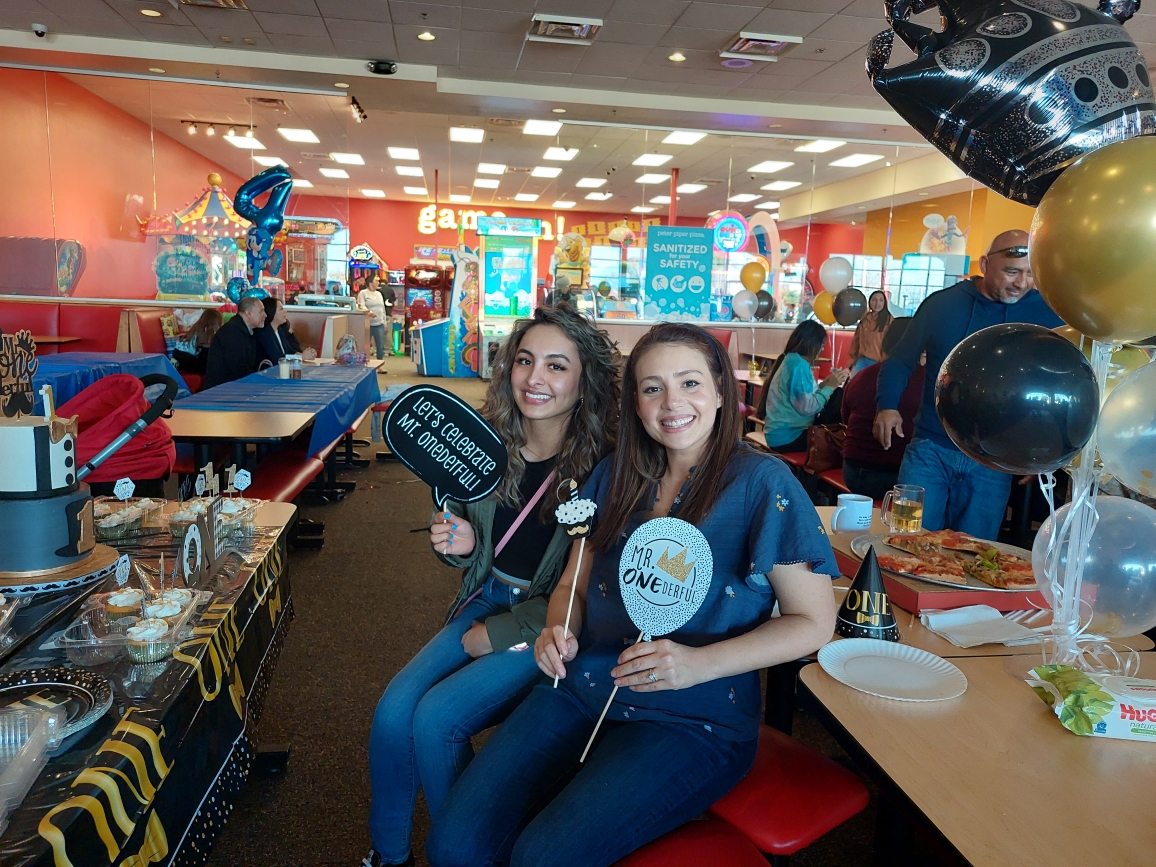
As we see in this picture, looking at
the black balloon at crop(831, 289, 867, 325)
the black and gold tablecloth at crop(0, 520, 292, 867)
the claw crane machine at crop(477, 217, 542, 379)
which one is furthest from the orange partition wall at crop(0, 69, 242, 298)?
the black and gold tablecloth at crop(0, 520, 292, 867)

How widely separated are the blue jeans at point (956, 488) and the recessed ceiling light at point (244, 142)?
9.69 meters

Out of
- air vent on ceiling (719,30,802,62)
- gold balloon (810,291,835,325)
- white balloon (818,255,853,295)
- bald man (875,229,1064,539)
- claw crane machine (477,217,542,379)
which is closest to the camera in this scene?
bald man (875,229,1064,539)

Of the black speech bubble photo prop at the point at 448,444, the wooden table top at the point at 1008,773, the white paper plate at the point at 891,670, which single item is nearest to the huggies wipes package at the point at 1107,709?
the wooden table top at the point at 1008,773

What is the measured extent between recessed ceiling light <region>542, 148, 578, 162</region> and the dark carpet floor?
7.40 meters

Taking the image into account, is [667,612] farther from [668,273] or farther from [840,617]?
[668,273]

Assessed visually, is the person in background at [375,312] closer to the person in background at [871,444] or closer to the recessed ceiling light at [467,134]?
the recessed ceiling light at [467,134]

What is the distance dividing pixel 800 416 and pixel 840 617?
3.23m

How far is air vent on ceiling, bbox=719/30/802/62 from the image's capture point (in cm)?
570

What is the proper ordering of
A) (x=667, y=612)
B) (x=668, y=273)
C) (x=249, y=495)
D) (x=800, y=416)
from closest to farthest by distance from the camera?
(x=667, y=612) < (x=249, y=495) < (x=800, y=416) < (x=668, y=273)

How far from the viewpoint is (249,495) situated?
10.4ft

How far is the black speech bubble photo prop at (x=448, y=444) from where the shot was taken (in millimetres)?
1599

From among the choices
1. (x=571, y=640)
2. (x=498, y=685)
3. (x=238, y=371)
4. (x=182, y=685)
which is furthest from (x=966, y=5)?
(x=238, y=371)

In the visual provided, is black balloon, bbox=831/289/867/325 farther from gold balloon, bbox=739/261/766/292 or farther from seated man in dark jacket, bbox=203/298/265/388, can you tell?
seated man in dark jacket, bbox=203/298/265/388

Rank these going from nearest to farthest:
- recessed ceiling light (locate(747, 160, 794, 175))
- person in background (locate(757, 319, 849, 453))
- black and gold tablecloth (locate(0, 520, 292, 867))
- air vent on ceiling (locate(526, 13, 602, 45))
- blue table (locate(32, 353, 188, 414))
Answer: black and gold tablecloth (locate(0, 520, 292, 867)), person in background (locate(757, 319, 849, 453)), blue table (locate(32, 353, 188, 414)), air vent on ceiling (locate(526, 13, 602, 45)), recessed ceiling light (locate(747, 160, 794, 175))
